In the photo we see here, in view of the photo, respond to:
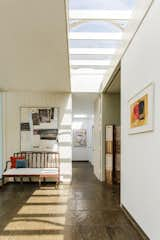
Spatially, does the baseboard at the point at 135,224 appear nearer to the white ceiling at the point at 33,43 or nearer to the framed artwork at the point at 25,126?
the white ceiling at the point at 33,43

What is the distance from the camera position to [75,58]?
620 cm

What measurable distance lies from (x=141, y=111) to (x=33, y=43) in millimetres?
1923

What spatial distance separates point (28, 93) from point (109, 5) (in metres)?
3.94

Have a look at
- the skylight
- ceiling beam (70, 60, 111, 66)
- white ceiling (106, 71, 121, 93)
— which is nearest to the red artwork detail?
the skylight

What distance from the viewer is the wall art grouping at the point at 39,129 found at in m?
7.20

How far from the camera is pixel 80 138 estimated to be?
13.5m

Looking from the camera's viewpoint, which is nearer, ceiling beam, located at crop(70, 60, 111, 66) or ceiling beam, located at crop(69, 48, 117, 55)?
ceiling beam, located at crop(69, 48, 117, 55)

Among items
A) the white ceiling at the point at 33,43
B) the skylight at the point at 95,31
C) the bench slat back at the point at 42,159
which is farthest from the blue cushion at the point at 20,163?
the skylight at the point at 95,31

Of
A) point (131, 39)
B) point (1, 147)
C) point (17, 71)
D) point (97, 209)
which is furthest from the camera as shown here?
point (1, 147)

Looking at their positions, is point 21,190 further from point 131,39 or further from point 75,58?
point 131,39

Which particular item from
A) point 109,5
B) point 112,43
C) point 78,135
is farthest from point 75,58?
point 78,135

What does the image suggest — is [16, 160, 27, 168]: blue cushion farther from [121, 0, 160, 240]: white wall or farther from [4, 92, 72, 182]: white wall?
[121, 0, 160, 240]: white wall

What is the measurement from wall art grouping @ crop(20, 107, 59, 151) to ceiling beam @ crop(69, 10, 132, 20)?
346cm

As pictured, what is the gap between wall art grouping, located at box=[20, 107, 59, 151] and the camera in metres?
7.20
